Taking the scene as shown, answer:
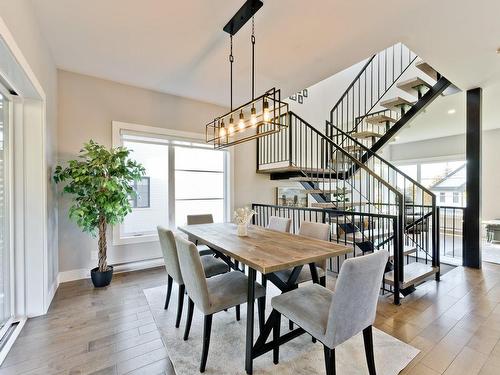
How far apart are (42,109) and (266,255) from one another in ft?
8.75

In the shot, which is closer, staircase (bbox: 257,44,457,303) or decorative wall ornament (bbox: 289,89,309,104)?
staircase (bbox: 257,44,457,303)

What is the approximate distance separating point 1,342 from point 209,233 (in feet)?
6.25

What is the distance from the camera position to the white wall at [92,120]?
334cm

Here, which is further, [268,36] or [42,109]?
[268,36]

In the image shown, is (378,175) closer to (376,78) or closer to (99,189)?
(376,78)

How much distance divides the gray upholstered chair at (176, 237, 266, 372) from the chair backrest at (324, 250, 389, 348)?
2.16 feet

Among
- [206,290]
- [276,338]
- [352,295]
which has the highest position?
[352,295]

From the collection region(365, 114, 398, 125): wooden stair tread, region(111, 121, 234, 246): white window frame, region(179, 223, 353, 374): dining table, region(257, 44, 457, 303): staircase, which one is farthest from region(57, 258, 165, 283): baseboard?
region(365, 114, 398, 125): wooden stair tread

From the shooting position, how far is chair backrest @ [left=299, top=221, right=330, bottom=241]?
2576 mm

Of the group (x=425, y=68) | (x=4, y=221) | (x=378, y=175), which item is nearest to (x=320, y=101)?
(x=425, y=68)

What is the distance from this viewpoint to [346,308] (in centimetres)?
136

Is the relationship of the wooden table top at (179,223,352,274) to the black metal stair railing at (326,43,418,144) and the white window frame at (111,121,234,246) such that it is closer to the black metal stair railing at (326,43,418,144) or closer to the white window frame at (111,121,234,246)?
the white window frame at (111,121,234,246)

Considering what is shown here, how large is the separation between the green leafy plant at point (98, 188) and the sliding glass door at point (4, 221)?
0.64 meters

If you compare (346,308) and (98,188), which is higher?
(98,188)
